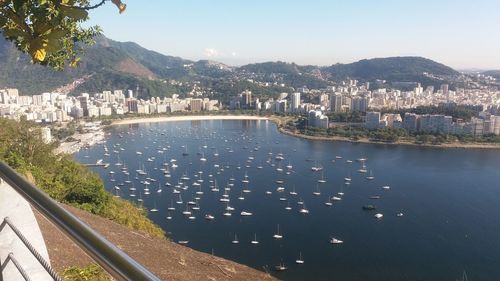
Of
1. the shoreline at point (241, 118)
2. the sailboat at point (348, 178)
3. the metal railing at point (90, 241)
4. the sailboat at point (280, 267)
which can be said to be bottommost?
the sailboat at point (280, 267)

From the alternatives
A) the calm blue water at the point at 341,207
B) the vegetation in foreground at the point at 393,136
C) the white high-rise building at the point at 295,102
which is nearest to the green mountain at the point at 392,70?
the white high-rise building at the point at 295,102

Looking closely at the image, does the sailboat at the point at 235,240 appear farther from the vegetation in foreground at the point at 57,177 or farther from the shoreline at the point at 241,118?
the shoreline at the point at 241,118

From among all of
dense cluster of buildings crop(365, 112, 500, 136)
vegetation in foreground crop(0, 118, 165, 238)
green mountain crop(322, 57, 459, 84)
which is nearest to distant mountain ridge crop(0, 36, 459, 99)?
green mountain crop(322, 57, 459, 84)

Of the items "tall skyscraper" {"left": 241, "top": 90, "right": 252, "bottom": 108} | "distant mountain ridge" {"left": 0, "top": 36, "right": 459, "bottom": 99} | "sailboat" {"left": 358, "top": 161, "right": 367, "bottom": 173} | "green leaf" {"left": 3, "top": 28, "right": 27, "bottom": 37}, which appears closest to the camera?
"green leaf" {"left": 3, "top": 28, "right": 27, "bottom": 37}

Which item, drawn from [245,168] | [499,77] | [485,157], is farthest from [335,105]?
[499,77]

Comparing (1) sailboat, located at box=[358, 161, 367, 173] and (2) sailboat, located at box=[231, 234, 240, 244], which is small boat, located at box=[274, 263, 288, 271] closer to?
(2) sailboat, located at box=[231, 234, 240, 244]

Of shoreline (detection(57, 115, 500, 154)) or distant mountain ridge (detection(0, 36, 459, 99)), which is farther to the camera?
distant mountain ridge (detection(0, 36, 459, 99))
